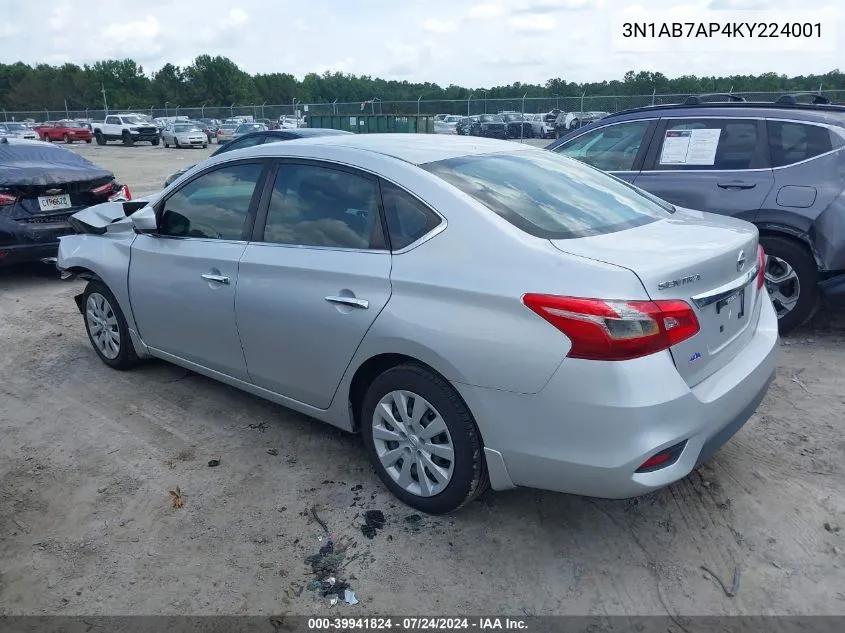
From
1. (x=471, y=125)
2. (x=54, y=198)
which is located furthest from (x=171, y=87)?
(x=54, y=198)

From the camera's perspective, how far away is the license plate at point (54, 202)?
23.4 feet

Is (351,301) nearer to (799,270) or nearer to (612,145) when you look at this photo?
(799,270)

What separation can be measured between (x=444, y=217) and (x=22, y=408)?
325 centimetres

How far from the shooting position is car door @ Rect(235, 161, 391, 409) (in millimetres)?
3045

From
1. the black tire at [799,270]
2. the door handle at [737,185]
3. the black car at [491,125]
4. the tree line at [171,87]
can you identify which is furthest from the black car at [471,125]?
the tree line at [171,87]

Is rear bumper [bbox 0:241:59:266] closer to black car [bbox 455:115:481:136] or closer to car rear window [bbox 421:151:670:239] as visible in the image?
car rear window [bbox 421:151:670:239]

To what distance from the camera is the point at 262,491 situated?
332 cm

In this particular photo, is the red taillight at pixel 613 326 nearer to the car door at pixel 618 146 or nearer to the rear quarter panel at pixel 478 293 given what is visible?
the rear quarter panel at pixel 478 293

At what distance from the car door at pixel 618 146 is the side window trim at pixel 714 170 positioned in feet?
0.20

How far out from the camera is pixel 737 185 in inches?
204

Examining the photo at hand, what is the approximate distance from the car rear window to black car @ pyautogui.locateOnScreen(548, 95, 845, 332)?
6.60 ft

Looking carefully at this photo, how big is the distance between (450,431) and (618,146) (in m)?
4.10

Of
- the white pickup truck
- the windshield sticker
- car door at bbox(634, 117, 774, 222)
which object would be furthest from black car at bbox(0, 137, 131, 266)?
the white pickup truck

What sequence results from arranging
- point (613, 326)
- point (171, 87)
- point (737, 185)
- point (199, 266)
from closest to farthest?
point (613, 326) → point (199, 266) → point (737, 185) → point (171, 87)
